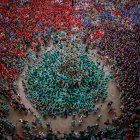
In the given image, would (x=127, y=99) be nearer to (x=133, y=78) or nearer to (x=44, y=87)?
(x=133, y=78)

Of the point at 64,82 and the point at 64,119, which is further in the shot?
the point at 64,82

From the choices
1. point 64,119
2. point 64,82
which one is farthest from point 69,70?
point 64,119

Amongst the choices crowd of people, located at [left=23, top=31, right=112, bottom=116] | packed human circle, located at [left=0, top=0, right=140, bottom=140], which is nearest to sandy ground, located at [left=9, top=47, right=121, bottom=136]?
packed human circle, located at [left=0, top=0, right=140, bottom=140]

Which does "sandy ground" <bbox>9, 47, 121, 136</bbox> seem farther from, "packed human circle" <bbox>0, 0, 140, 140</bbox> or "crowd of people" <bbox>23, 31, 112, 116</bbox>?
"crowd of people" <bbox>23, 31, 112, 116</bbox>

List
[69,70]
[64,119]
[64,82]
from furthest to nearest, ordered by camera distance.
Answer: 1. [69,70]
2. [64,82]
3. [64,119]

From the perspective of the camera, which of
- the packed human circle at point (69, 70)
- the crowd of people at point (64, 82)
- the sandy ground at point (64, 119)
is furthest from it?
the crowd of people at point (64, 82)

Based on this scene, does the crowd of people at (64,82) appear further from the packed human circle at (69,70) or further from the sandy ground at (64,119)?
the sandy ground at (64,119)

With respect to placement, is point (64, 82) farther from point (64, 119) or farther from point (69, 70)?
point (64, 119)

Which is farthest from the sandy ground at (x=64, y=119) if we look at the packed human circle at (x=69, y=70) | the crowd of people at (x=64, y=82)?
the crowd of people at (x=64, y=82)

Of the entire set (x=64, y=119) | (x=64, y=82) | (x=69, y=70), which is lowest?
(x=64, y=119)
